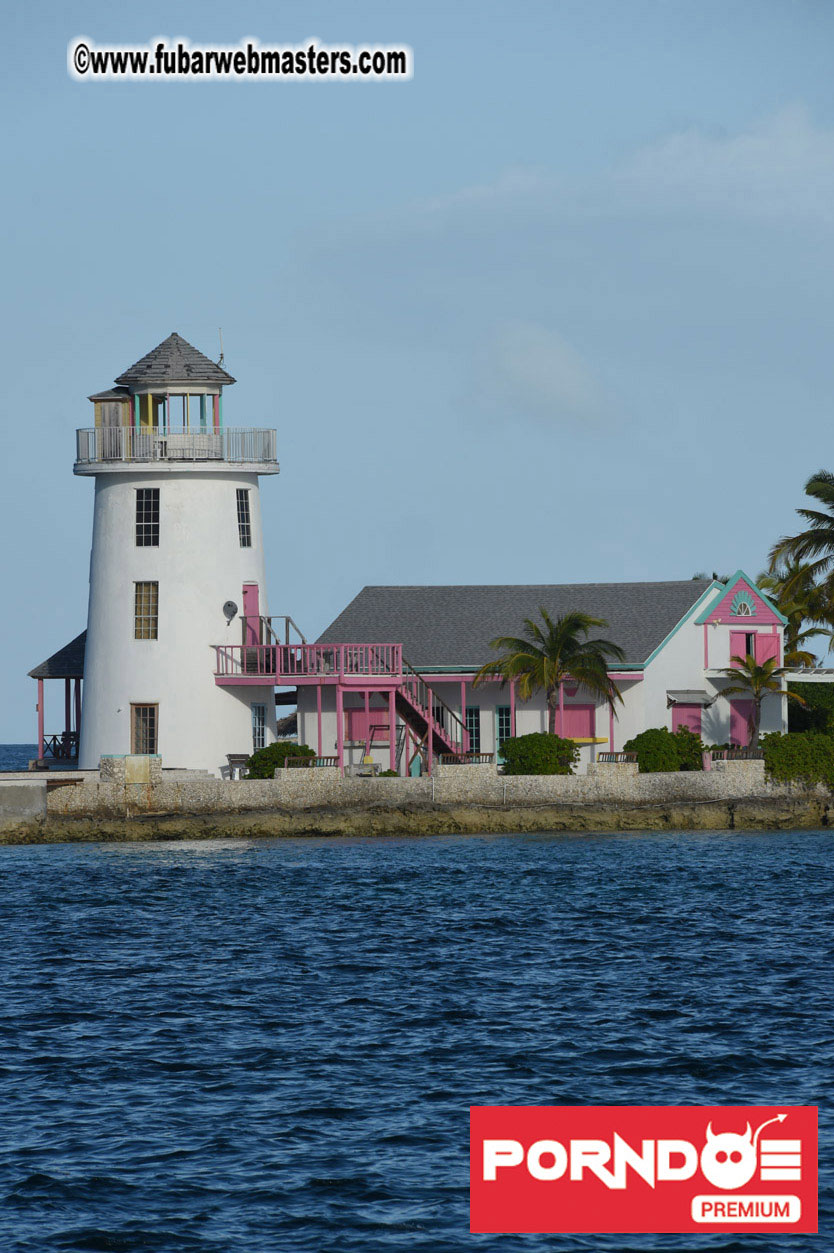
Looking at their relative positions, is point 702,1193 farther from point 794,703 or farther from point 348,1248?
point 794,703

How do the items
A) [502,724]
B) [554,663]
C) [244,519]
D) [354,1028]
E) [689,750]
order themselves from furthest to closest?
[502,724] → [244,519] → [689,750] → [554,663] → [354,1028]

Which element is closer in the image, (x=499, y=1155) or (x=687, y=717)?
(x=499, y=1155)

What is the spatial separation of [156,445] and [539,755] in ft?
43.8

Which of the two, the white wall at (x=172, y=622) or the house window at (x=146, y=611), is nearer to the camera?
the white wall at (x=172, y=622)

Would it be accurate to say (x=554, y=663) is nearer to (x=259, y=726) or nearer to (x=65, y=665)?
(x=259, y=726)

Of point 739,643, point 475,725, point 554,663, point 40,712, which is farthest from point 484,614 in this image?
point 40,712

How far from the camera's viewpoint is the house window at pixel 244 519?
51.9m

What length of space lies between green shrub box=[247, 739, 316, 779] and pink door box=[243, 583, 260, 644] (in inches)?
154

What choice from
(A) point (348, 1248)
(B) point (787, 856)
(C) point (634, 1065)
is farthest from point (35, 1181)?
(B) point (787, 856)

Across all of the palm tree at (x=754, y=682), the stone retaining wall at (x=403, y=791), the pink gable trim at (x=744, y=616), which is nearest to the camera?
the stone retaining wall at (x=403, y=791)

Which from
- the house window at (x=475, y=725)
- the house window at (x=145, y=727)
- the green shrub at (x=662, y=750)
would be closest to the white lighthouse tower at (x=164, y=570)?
the house window at (x=145, y=727)

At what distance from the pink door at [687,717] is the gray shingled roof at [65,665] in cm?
1741

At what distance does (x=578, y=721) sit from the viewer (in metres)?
54.3

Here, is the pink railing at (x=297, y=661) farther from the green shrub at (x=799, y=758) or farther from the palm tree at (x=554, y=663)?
the green shrub at (x=799, y=758)
